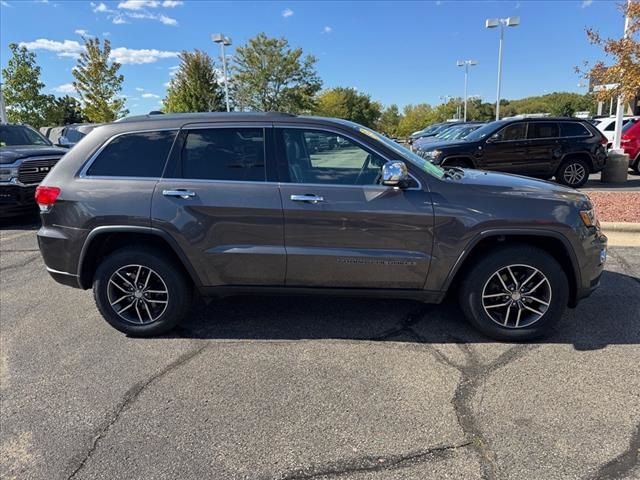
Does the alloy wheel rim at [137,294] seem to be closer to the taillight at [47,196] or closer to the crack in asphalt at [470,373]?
the taillight at [47,196]

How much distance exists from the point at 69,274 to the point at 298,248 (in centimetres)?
199

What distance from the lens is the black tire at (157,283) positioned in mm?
3740

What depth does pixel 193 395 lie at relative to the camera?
3027 mm

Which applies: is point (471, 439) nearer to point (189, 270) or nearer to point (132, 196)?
point (189, 270)

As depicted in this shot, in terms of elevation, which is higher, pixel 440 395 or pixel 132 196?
pixel 132 196

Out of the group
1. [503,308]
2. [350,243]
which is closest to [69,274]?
[350,243]

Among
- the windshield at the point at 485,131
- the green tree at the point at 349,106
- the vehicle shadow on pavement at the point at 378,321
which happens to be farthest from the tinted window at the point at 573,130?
the green tree at the point at 349,106

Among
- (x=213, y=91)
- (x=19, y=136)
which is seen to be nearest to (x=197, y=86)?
(x=213, y=91)

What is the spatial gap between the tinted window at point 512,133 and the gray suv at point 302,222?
7.62 m

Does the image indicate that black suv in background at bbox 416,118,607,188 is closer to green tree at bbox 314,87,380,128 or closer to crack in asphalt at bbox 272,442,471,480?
crack in asphalt at bbox 272,442,471,480

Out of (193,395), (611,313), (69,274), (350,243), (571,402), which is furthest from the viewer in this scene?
(611,313)

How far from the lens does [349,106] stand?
63906 millimetres

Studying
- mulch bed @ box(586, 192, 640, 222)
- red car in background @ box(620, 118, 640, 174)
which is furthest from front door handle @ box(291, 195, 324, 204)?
red car in background @ box(620, 118, 640, 174)

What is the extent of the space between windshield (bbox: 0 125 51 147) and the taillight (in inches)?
265
